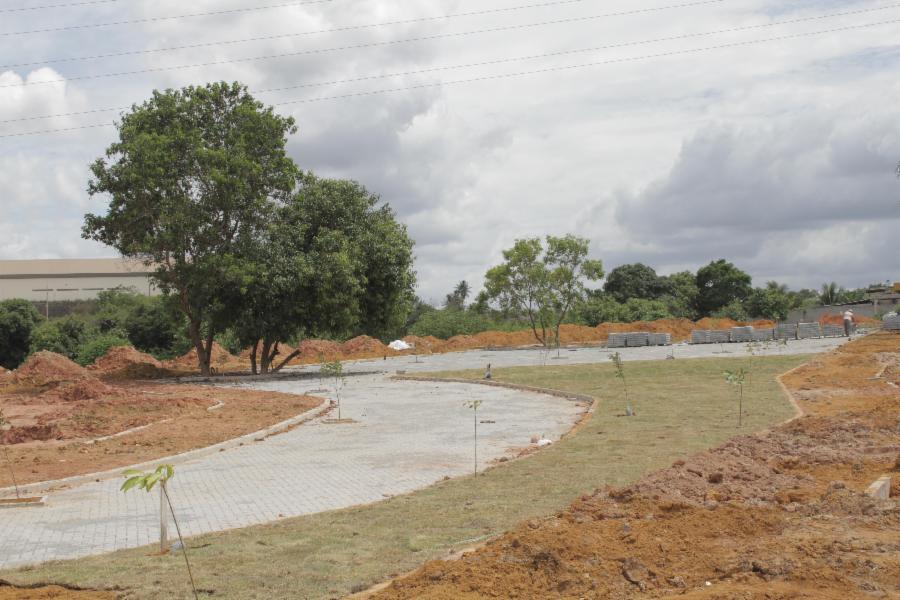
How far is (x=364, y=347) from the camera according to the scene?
6156 centimetres

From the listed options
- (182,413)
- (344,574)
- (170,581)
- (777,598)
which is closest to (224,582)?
(170,581)

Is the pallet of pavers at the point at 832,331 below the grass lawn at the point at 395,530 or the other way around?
the other way around

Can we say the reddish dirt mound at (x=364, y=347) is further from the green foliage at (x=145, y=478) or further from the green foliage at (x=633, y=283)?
the green foliage at (x=145, y=478)

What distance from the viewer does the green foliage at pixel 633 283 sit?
87188 millimetres

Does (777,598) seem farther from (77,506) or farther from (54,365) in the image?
(54,365)

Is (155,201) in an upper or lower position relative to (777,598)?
upper

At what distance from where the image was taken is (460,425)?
18.3 metres

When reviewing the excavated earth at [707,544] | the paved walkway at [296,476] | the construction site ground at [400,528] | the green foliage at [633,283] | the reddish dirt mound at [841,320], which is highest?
the green foliage at [633,283]

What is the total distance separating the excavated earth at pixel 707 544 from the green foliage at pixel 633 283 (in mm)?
78794

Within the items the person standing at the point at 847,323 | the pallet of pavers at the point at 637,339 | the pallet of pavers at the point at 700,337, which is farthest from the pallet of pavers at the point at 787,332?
the pallet of pavers at the point at 637,339

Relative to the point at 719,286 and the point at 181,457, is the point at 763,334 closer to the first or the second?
the point at 719,286

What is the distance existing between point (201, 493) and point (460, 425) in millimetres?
7887

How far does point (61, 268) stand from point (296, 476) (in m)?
110

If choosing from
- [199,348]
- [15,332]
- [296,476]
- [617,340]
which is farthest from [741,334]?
[15,332]
